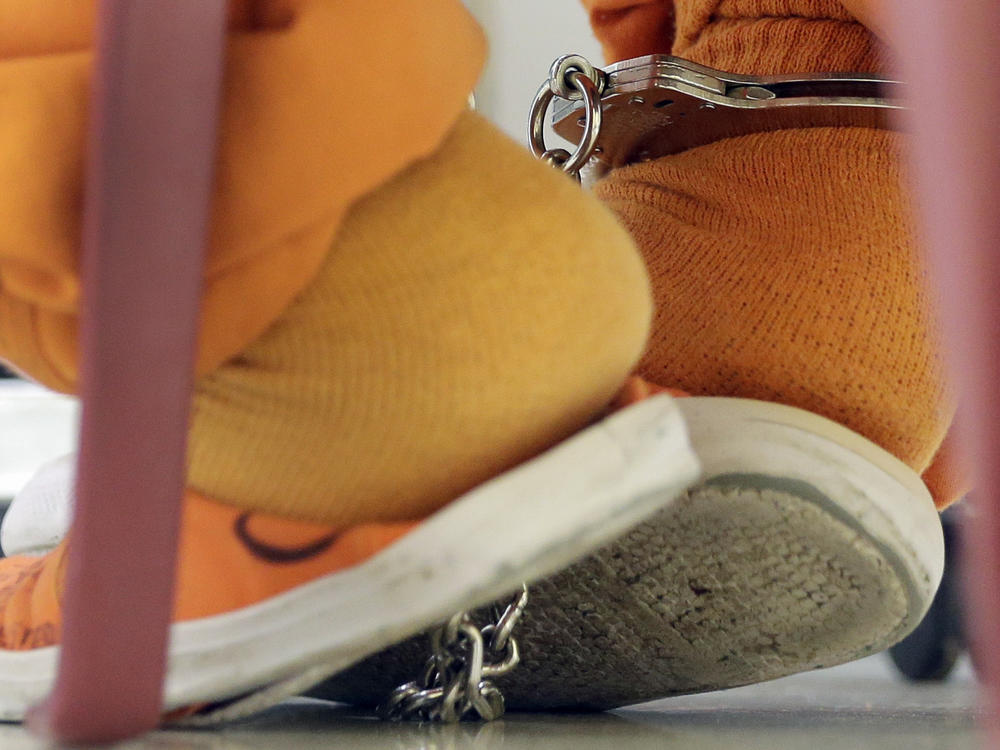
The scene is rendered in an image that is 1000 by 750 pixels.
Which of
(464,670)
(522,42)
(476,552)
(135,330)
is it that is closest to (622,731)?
(464,670)

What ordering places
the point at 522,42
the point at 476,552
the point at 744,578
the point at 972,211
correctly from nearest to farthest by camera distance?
the point at 972,211 → the point at 476,552 → the point at 744,578 → the point at 522,42

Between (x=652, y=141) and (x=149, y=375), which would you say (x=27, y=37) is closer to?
(x=149, y=375)

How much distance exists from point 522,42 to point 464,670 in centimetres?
111

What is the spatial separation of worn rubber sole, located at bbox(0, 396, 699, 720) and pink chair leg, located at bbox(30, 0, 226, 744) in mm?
94

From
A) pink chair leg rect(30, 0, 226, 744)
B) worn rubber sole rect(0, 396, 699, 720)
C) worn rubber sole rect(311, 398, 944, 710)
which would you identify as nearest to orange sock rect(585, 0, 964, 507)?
worn rubber sole rect(311, 398, 944, 710)

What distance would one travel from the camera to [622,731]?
39 centimetres

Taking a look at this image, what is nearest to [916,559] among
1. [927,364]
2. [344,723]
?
A: [927,364]

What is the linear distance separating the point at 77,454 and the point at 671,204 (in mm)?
338

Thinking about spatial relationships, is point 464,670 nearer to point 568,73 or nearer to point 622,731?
point 622,731

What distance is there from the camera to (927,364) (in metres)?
0.42

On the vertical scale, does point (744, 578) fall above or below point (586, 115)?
below

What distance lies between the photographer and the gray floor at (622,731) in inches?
13.0

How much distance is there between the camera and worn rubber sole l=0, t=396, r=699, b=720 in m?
0.26

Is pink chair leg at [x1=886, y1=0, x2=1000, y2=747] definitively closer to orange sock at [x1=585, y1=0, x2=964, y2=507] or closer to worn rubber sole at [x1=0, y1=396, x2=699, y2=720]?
worn rubber sole at [x1=0, y1=396, x2=699, y2=720]
